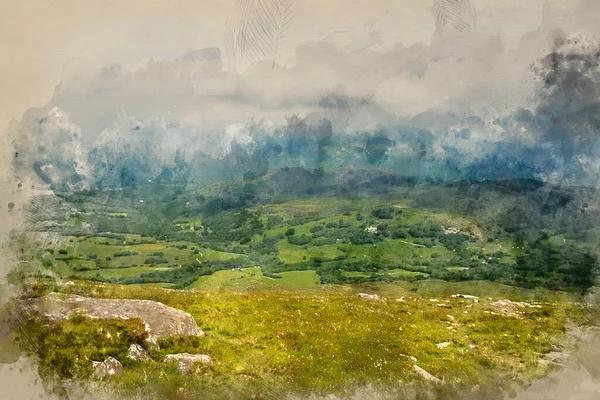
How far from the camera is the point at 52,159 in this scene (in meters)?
14.4

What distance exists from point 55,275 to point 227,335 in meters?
5.01

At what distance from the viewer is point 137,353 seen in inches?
476

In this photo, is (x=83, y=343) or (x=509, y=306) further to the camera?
(x=509, y=306)

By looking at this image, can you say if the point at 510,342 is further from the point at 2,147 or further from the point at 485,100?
the point at 2,147

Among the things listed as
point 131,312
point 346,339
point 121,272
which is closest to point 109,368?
point 131,312

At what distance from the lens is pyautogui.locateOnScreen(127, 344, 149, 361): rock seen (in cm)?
1209

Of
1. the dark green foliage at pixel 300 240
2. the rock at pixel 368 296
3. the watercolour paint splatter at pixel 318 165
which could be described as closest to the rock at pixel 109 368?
the watercolour paint splatter at pixel 318 165

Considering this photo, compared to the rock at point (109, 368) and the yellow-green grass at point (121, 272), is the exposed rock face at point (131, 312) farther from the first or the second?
the yellow-green grass at point (121, 272)

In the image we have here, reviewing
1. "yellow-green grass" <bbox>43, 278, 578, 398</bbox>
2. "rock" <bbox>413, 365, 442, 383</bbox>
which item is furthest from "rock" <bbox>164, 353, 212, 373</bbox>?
"rock" <bbox>413, 365, 442, 383</bbox>

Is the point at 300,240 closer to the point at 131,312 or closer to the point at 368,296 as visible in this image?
the point at 368,296

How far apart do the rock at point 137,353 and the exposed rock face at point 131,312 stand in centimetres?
26

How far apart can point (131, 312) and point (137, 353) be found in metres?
0.97

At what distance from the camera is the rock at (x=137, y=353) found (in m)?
12.1

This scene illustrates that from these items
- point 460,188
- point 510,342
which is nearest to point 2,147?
point 460,188
